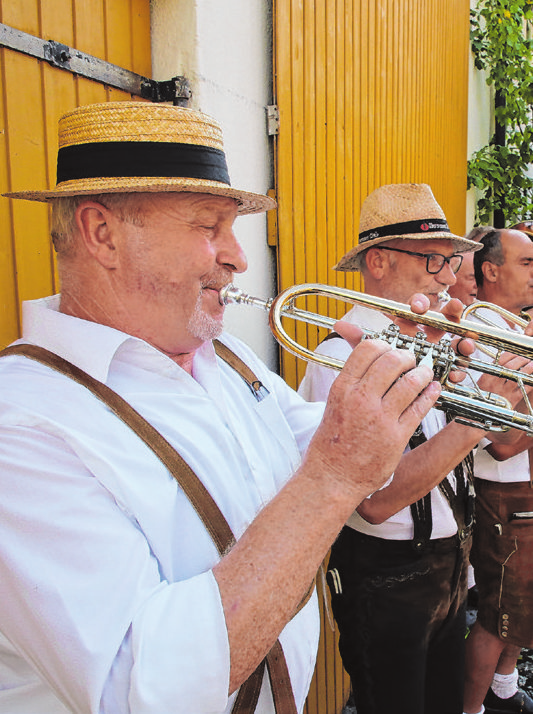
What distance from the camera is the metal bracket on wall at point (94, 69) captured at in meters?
1.68

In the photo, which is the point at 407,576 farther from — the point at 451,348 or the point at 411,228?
the point at 411,228

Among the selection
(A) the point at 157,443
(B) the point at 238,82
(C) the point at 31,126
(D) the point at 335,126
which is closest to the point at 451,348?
(A) the point at 157,443

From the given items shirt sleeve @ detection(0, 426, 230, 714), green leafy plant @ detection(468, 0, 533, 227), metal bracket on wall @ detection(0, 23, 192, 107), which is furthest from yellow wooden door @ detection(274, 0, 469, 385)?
shirt sleeve @ detection(0, 426, 230, 714)

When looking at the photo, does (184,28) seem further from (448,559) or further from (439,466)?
(448,559)

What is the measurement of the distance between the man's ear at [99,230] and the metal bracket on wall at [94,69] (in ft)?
2.46

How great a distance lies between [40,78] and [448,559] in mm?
2207

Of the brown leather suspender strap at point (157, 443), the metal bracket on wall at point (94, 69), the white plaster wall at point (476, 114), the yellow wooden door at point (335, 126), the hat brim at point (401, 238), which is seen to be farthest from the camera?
the white plaster wall at point (476, 114)

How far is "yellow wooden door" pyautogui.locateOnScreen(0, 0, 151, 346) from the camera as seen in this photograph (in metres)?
1.69

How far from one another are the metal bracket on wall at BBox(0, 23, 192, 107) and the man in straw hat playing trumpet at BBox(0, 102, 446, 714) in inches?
23.1

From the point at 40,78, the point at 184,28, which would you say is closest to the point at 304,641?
the point at 40,78

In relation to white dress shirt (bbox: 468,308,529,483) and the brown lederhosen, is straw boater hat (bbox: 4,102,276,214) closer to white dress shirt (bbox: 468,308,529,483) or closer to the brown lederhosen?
white dress shirt (bbox: 468,308,529,483)

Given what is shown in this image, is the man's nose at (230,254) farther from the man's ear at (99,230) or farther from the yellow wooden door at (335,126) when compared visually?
the yellow wooden door at (335,126)

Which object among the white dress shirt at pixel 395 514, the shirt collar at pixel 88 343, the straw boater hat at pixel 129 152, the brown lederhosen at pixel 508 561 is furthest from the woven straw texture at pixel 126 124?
the brown lederhosen at pixel 508 561

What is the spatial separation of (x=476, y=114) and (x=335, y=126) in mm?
4835
